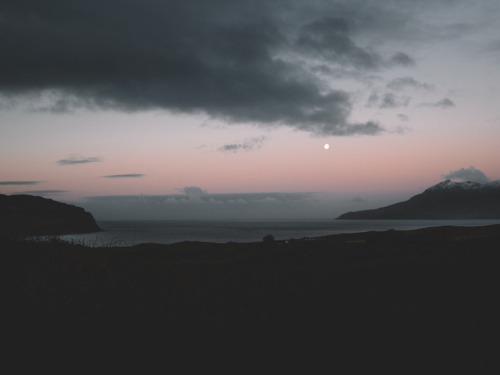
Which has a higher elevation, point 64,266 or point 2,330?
point 64,266

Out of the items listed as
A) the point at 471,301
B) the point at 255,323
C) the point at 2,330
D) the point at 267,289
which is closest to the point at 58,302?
the point at 2,330

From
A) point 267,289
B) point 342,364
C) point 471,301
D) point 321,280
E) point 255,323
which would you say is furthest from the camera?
point 321,280

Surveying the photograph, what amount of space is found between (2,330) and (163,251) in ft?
90.3

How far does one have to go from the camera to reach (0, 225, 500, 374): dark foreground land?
596 cm

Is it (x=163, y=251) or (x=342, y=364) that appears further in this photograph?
(x=163, y=251)

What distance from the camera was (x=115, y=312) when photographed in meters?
7.76

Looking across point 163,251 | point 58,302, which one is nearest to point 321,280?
point 58,302

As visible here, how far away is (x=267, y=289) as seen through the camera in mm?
9789

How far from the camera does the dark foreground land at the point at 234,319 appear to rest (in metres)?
5.96

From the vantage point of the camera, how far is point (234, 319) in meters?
7.62

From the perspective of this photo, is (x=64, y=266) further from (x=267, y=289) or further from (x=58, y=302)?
(x=267, y=289)

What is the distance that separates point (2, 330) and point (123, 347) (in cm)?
257

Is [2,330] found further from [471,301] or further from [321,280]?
[471,301]

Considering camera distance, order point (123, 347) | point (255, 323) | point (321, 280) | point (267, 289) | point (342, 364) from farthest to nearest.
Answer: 1. point (321, 280)
2. point (267, 289)
3. point (255, 323)
4. point (123, 347)
5. point (342, 364)
